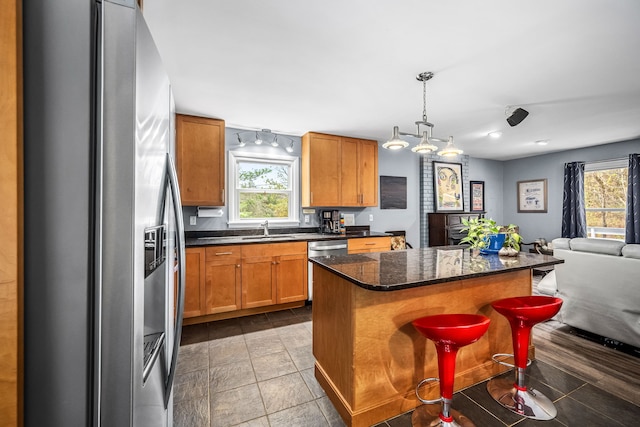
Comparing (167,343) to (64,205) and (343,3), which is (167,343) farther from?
(343,3)

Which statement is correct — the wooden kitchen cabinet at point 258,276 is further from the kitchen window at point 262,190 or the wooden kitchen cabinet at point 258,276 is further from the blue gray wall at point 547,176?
the blue gray wall at point 547,176

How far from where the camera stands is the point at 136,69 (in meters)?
0.73

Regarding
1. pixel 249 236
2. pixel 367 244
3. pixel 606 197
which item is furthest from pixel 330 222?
pixel 606 197

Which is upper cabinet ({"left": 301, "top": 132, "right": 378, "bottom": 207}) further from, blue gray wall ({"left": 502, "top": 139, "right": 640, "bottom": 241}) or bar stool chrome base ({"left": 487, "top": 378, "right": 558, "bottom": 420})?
blue gray wall ({"left": 502, "top": 139, "right": 640, "bottom": 241})

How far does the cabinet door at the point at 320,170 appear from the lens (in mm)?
4078

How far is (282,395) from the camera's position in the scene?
6.41 feet

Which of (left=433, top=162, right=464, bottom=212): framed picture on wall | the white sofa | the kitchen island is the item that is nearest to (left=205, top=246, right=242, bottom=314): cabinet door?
the kitchen island

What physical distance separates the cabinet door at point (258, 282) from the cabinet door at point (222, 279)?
0.08 meters

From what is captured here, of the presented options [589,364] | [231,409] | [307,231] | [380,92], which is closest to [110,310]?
[231,409]

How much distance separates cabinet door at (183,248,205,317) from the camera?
309 centimetres

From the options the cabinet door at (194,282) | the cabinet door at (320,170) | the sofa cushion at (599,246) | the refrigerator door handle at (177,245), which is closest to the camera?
the refrigerator door handle at (177,245)

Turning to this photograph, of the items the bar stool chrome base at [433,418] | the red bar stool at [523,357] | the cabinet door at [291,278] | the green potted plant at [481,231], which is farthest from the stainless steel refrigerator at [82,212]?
the cabinet door at [291,278]

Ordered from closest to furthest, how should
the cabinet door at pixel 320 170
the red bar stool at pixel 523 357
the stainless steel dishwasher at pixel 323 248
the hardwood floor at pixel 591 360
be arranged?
the red bar stool at pixel 523 357, the hardwood floor at pixel 591 360, the stainless steel dishwasher at pixel 323 248, the cabinet door at pixel 320 170

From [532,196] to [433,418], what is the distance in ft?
20.0
